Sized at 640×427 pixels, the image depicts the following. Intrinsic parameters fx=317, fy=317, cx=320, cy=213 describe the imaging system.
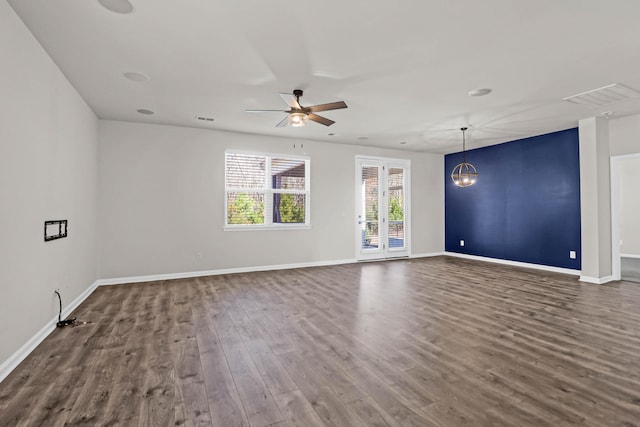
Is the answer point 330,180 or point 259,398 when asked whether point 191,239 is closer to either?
point 330,180

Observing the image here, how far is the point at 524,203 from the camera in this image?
676cm

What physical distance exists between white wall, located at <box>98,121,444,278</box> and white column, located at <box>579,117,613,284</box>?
14.3 ft

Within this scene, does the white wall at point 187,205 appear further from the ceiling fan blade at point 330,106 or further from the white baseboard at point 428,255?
the ceiling fan blade at point 330,106

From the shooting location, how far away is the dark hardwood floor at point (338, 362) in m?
1.90

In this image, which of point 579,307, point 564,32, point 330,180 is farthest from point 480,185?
point 564,32

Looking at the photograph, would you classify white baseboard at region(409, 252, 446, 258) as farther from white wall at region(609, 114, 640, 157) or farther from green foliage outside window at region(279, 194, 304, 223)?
white wall at region(609, 114, 640, 157)

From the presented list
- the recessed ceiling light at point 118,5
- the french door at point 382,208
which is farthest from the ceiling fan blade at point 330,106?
the french door at point 382,208

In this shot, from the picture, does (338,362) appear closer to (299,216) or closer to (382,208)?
(299,216)

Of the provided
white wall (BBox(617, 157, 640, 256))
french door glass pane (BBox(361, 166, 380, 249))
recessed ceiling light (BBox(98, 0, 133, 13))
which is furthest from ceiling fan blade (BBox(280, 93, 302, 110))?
white wall (BBox(617, 157, 640, 256))

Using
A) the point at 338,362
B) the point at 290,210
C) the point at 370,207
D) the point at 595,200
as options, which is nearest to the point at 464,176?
the point at 370,207

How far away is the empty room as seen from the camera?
7.22ft

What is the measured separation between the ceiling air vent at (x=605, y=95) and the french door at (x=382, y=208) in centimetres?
397

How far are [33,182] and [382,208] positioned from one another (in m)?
6.45

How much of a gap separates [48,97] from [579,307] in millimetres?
6466
